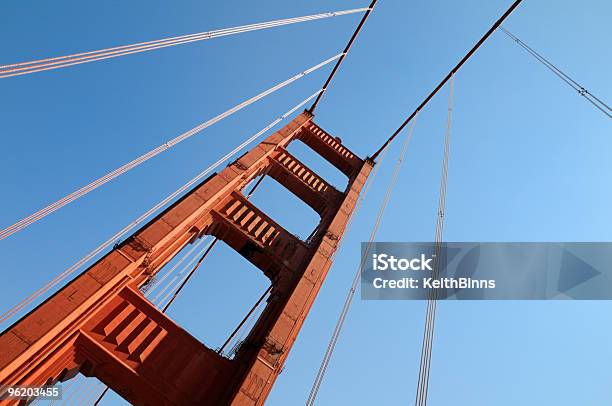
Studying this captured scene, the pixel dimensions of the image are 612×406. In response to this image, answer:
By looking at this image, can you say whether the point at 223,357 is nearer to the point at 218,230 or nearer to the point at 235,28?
the point at 218,230

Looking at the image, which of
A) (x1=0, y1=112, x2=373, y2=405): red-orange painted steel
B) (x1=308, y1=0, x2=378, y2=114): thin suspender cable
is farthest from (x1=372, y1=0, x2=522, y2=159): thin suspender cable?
(x1=0, y1=112, x2=373, y2=405): red-orange painted steel

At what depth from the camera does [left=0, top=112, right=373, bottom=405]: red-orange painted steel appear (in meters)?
6.61

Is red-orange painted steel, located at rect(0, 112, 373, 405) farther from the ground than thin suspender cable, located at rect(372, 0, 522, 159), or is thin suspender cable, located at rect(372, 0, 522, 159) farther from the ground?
thin suspender cable, located at rect(372, 0, 522, 159)

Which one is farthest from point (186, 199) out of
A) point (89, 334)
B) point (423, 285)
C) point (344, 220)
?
point (423, 285)

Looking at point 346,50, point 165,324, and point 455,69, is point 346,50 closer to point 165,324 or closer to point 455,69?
point 455,69

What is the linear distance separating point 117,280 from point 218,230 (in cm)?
435

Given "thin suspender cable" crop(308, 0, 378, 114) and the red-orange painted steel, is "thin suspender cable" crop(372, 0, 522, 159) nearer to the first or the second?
"thin suspender cable" crop(308, 0, 378, 114)

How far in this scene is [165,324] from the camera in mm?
8453

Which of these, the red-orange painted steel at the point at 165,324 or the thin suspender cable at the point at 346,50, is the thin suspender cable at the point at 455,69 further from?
the red-orange painted steel at the point at 165,324

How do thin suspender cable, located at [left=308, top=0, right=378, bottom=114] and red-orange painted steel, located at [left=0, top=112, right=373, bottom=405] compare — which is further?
thin suspender cable, located at [left=308, top=0, right=378, bottom=114]

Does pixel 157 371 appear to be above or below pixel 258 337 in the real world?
below

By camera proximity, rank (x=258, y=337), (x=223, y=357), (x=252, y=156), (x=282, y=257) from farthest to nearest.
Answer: (x=252, y=156) → (x=282, y=257) → (x=258, y=337) → (x=223, y=357)

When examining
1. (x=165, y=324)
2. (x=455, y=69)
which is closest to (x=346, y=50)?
(x=455, y=69)

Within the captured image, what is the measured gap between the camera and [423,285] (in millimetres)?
10266
